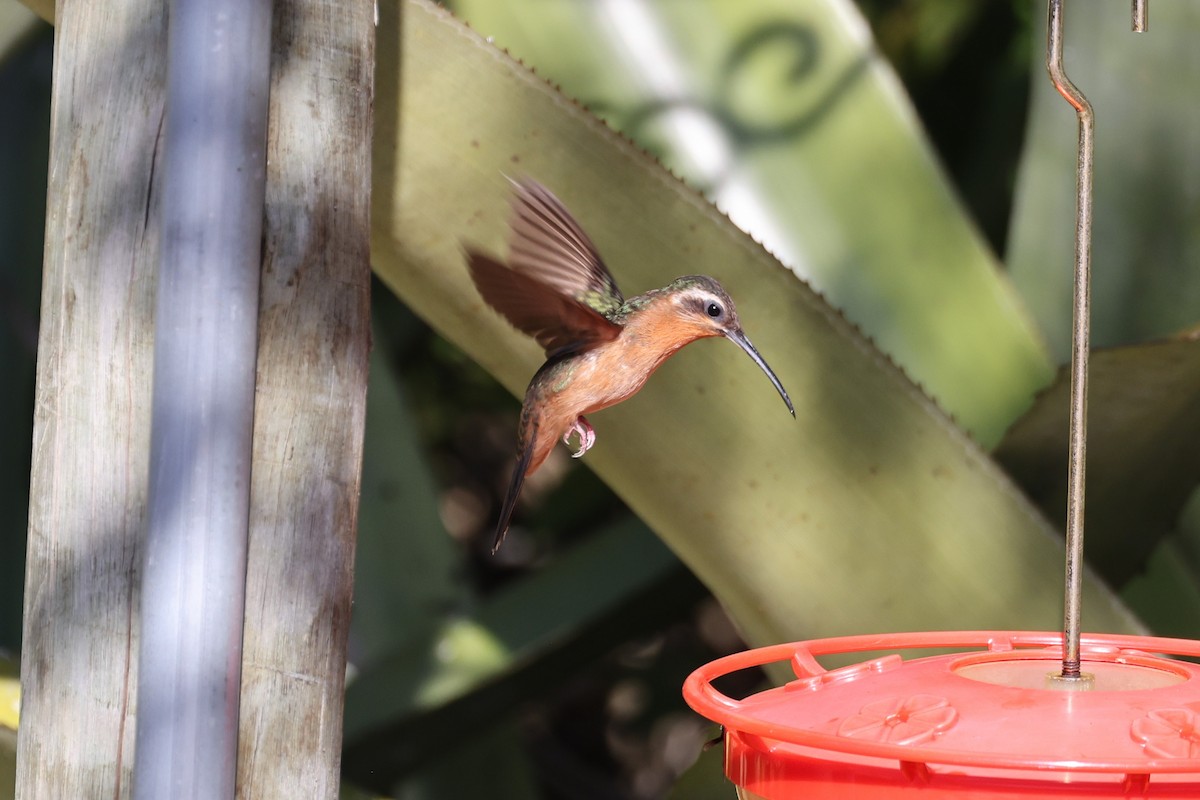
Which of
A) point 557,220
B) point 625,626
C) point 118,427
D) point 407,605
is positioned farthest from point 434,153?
point 625,626

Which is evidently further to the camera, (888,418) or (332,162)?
(888,418)

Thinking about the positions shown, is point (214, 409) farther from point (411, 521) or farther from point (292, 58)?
point (411, 521)

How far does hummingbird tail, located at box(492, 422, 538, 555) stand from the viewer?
3.42ft

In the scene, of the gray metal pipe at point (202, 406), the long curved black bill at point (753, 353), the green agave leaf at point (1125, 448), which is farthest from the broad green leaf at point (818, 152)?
the gray metal pipe at point (202, 406)

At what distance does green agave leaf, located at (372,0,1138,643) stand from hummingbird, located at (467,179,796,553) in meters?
0.03

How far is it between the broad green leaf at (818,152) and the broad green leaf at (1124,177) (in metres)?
0.19

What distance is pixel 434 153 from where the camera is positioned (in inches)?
37.6

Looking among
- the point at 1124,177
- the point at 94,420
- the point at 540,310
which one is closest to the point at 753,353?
the point at 540,310

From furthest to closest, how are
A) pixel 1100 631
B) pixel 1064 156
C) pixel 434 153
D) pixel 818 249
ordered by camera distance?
pixel 1064 156 < pixel 818 249 < pixel 1100 631 < pixel 434 153

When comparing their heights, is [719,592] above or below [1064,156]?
below

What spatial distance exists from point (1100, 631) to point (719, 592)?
0.32 metres

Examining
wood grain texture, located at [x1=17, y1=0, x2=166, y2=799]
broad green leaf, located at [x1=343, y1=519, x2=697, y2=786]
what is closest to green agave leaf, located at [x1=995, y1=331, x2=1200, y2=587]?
wood grain texture, located at [x1=17, y1=0, x2=166, y2=799]

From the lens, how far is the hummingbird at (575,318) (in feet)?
2.98

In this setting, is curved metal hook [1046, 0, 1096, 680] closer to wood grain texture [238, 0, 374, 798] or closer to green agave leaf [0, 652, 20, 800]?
wood grain texture [238, 0, 374, 798]
